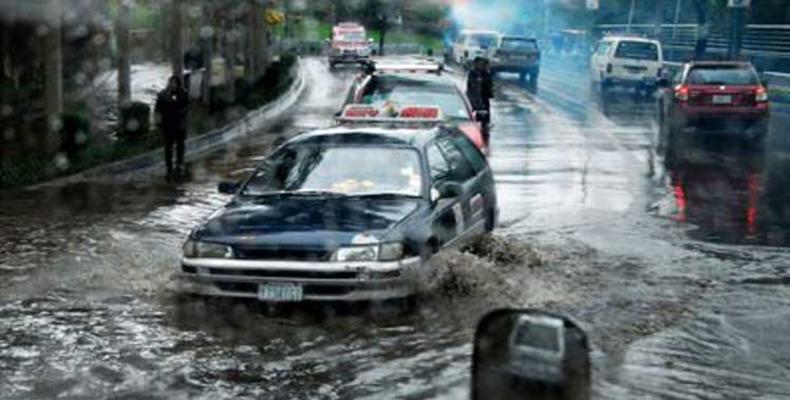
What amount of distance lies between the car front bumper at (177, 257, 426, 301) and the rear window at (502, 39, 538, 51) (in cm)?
3873

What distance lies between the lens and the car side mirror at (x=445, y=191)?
9.88 m

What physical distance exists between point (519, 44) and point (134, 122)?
26422mm

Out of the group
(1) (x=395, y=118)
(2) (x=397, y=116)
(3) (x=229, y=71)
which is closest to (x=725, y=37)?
(3) (x=229, y=71)

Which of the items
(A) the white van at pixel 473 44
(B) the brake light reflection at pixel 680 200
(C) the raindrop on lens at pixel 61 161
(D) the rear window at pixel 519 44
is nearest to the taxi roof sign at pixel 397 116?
(B) the brake light reflection at pixel 680 200

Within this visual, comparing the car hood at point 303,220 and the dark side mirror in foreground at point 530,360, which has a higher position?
the dark side mirror in foreground at point 530,360

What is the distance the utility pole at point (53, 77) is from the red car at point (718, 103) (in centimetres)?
1107

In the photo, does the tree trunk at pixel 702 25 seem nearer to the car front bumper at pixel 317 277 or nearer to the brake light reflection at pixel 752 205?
the brake light reflection at pixel 752 205

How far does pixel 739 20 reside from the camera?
43188mm

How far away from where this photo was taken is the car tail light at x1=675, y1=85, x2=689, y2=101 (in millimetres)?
24125

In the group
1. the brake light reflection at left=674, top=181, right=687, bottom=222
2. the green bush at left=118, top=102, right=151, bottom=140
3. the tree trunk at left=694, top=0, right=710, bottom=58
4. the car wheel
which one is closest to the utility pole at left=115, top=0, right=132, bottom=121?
the green bush at left=118, top=102, right=151, bottom=140

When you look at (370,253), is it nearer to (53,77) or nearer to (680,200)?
(680,200)

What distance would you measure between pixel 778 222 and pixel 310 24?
259ft

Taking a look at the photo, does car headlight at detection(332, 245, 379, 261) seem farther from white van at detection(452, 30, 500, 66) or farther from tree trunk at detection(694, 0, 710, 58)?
white van at detection(452, 30, 500, 66)

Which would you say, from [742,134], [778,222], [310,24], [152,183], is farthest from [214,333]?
[310,24]
